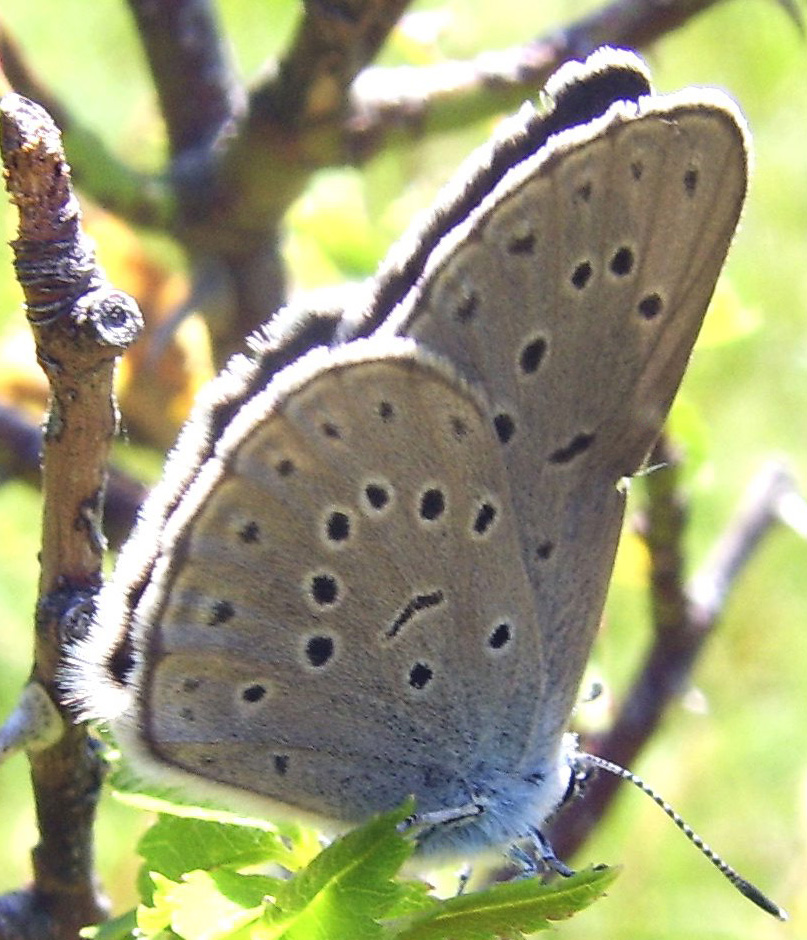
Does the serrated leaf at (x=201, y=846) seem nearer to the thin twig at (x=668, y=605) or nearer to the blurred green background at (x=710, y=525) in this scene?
the thin twig at (x=668, y=605)

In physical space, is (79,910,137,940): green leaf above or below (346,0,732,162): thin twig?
below

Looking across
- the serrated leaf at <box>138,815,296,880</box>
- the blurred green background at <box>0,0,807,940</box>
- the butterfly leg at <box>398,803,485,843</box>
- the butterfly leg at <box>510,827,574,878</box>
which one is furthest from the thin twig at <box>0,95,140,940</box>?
the blurred green background at <box>0,0,807,940</box>

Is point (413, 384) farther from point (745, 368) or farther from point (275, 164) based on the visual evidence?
point (745, 368)

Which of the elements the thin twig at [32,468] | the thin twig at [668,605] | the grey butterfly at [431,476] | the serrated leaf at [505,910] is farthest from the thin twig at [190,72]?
the serrated leaf at [505,910]

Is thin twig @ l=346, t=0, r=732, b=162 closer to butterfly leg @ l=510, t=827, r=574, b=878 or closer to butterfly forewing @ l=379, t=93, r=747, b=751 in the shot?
butterfly forewing @ l=379, t=93, r=747, b=751

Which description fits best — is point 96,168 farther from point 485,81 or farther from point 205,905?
point 205,905

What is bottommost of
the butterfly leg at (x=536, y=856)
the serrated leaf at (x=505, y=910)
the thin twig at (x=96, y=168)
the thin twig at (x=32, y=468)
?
the butterfly leg at (x=536, y=856)

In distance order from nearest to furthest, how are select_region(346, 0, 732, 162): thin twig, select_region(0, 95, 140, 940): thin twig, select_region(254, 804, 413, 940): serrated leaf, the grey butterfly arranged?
select_region(0, 95, 140, 940): thin twig → select_region(254, 804, 413, 940): serrated leaf → the grey butterfly → select_region(346, 0, 732, 162): thin twig

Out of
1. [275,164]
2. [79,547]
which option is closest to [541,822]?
[79,547]
